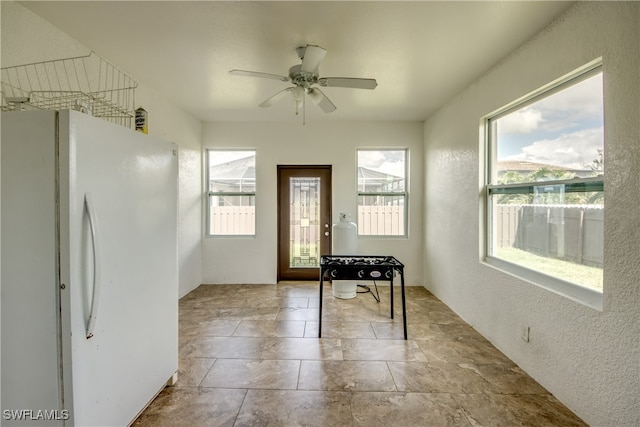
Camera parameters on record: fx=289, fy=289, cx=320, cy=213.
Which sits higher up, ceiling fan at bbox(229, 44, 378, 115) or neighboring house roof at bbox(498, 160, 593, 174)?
ceiling fan at bbox(229, 44, 378, 115)

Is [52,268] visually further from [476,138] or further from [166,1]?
[476,138]

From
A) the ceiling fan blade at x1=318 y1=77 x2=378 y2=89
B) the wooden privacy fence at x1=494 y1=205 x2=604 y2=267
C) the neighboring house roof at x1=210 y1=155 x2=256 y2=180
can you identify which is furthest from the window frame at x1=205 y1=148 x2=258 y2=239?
Result: the wooden privacy fence at x1=494 y1=205 x2=604 y2=267

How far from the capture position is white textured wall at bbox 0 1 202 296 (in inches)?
74.3

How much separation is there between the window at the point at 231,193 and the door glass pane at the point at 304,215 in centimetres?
65

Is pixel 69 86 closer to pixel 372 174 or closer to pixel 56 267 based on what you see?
pixel 56 267

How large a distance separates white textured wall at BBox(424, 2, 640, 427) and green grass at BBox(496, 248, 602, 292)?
6.4 inches

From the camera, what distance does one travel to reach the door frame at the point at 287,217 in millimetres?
4785

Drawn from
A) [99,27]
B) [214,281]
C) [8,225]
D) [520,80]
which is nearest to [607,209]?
[520,80]

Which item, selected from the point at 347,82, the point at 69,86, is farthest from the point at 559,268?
the point at 69,86

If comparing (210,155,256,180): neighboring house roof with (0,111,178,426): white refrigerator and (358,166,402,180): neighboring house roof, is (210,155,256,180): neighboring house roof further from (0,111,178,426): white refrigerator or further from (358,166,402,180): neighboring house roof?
(0,111,178,426): white refrigerator

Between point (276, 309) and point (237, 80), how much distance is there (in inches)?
106

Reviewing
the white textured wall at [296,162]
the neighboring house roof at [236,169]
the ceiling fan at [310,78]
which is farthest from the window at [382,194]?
the ceiling fan at [310,78]

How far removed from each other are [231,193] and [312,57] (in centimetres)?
318

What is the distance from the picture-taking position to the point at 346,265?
296cm
